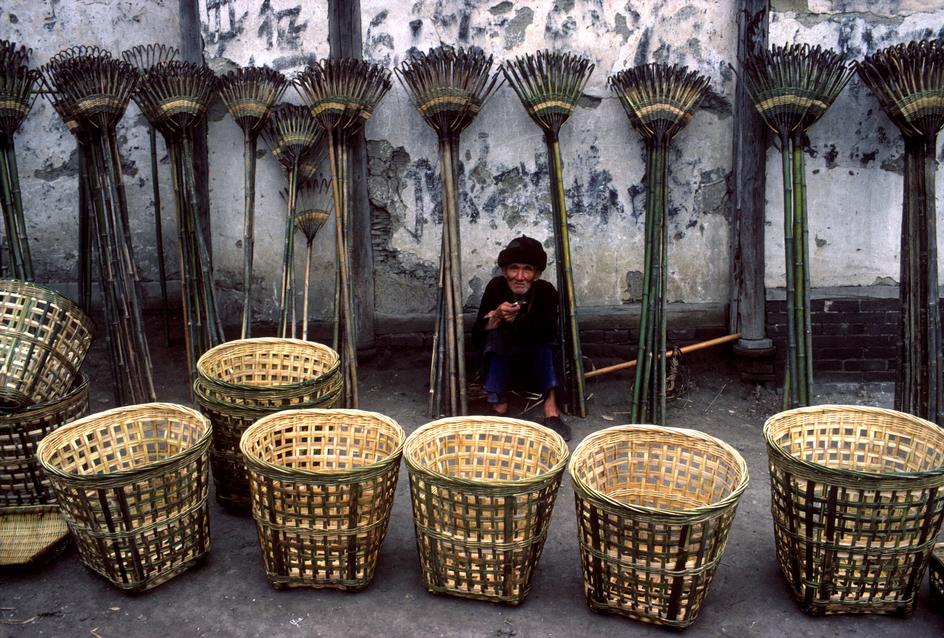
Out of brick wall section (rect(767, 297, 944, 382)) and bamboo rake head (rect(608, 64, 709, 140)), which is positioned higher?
bamboo rake head (rect(608, 64, 709, 140))

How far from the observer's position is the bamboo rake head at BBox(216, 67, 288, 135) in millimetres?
4812

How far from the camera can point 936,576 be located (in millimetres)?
3100

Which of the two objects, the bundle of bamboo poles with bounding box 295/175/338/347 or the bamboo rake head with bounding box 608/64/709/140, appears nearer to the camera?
the bamboo rake head with bounding box 608/64/709/140

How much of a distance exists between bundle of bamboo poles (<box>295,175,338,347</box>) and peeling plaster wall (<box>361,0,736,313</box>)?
305 mm

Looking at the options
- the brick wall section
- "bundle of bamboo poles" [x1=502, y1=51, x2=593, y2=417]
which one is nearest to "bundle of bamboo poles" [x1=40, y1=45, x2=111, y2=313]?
"bundle of bamboo poles" [x1=502, y1=51, x2=593, y2=417]

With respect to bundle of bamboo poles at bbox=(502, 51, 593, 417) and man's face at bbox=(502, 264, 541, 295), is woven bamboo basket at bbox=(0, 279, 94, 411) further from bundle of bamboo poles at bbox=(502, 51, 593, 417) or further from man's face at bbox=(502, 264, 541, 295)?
bundle of bamboo poles at bbox=(502, 51, 593, 417)

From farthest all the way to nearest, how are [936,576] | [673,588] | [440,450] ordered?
1. [440,450]
2. [936,576]
3. [673,588]

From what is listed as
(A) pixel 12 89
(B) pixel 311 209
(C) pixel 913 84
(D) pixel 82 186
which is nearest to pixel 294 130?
(B) pixel 311 209

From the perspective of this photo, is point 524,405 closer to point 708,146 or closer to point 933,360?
point 708,146

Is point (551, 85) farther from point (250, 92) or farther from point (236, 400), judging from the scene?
point (236, 400)

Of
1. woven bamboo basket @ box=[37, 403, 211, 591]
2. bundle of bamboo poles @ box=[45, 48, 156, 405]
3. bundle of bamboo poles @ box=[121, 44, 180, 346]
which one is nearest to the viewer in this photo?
woven bamboo basket @ box=[37, 403, 211, 591]

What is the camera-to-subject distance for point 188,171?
4875mm

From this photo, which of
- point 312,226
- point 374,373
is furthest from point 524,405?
point 312,226

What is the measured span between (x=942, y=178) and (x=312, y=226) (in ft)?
12.2
